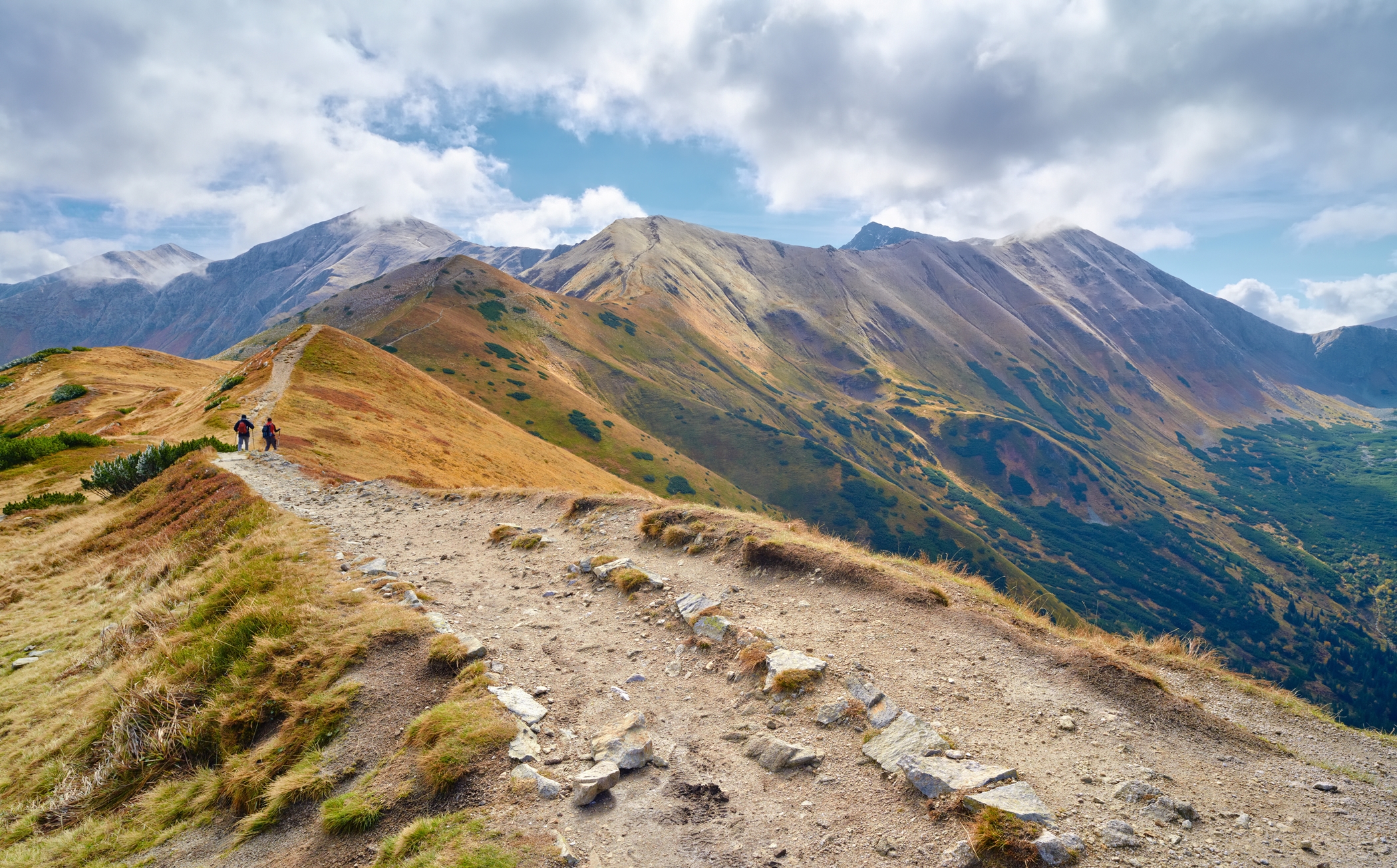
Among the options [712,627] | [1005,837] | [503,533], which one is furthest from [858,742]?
[503,533]

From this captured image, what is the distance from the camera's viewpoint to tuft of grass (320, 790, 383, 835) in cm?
738

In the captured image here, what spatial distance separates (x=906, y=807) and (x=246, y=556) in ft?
58.2

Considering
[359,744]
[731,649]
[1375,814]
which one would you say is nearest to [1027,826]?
[1375,814]

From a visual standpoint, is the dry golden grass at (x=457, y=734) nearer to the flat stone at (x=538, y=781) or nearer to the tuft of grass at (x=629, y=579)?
the flat stone at (x=538, y=781)

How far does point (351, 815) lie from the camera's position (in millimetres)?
Result: 7441

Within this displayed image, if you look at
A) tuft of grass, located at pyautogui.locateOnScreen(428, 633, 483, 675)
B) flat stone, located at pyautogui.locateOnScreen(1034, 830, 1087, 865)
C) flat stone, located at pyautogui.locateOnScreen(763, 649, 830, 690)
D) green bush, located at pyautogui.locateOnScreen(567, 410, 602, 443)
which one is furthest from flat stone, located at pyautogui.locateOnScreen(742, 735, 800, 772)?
green bush, located at pyautogui.locateOnScreen(567, 410, 602, 443)

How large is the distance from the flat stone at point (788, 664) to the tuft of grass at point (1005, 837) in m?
3.74

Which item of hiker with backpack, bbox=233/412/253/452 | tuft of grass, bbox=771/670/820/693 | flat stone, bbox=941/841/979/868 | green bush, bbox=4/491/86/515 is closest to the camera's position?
flat stone, bbox=941/841/979/868

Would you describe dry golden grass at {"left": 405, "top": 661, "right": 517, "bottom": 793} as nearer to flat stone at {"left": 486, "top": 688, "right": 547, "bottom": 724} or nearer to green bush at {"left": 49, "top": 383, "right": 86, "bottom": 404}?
flat stone at {"left": 486, "top": 688, "right": 547, "bottom": 724}

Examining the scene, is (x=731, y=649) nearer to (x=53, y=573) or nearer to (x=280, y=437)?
(x=53, y=573)

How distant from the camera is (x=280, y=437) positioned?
34062mm

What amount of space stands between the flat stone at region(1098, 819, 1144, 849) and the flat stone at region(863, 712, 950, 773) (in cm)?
193

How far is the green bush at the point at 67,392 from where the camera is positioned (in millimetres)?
54688

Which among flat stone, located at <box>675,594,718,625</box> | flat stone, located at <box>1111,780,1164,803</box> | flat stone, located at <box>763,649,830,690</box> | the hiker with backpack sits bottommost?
flat stone, located at <box>1111,780,1164,803</box>
